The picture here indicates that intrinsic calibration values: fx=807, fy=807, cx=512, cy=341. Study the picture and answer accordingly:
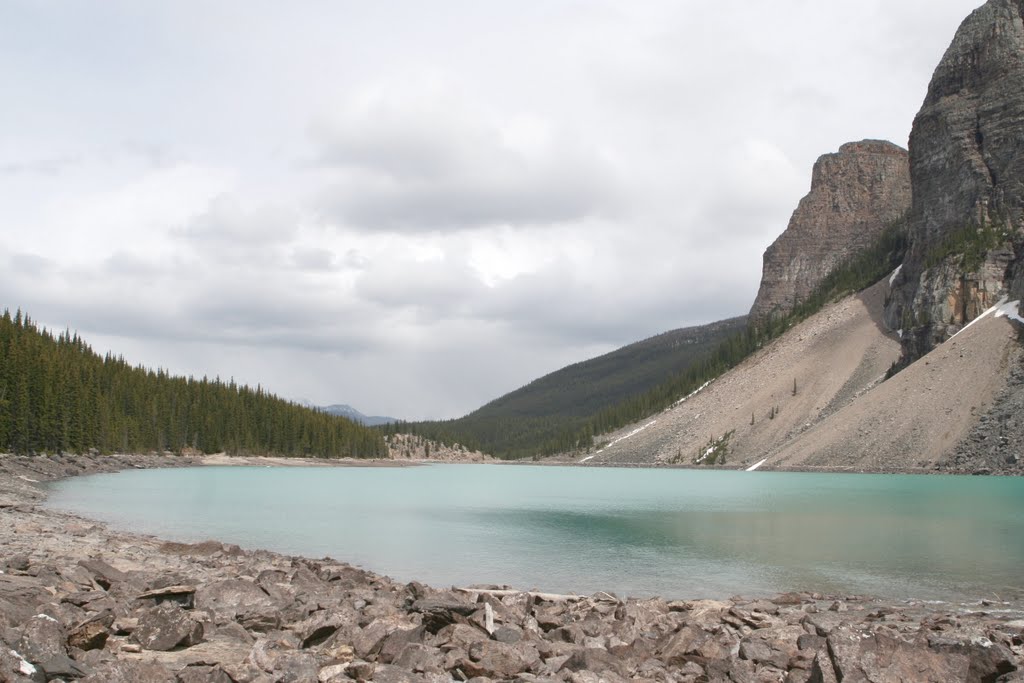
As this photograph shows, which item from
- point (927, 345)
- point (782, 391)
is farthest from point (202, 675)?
point (782, 391)

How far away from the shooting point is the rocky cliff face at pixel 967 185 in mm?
134000

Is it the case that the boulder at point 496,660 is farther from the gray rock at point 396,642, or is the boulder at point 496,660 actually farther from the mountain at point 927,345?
the mountain at point 927,345

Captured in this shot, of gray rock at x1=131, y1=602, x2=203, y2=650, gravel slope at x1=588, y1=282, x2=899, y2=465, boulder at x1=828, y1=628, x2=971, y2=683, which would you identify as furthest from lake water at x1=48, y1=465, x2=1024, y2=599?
gravel slope at x1=588, y1=282, x2=899, y2=465

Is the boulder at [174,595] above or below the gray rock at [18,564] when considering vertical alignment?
below

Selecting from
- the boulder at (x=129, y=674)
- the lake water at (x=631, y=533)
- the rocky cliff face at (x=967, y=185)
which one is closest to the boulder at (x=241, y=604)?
the boulder at (x=129, y=674)

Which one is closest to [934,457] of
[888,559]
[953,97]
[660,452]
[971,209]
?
[660,452]

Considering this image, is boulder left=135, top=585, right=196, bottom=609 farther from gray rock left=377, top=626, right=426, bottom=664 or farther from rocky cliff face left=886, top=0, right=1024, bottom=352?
rocky cliff face left=886, top=0, right=1024, bottom=352

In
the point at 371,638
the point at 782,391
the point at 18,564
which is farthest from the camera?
the point at 782,391

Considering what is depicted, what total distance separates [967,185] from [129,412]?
495 ft

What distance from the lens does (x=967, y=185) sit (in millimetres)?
149250

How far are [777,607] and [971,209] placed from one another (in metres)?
152

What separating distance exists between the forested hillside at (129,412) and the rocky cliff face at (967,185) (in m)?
112

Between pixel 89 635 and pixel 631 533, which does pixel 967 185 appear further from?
pixel 89 635

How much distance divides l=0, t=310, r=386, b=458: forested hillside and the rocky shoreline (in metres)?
77.4
